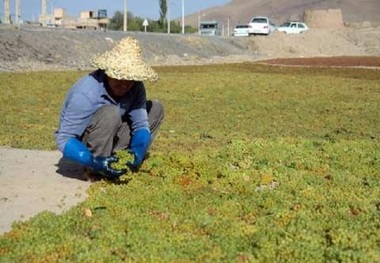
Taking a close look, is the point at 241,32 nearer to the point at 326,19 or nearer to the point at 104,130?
the point at 326,19

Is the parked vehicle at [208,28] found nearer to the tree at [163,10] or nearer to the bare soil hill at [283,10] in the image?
the tree at [163,10]

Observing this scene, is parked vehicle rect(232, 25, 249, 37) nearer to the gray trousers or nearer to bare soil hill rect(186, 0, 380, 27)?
the gray trousers

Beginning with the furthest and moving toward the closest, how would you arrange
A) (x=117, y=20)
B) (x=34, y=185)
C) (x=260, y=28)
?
(x=117, y=20) → (x=260, y=28) → (x=34, y=185)

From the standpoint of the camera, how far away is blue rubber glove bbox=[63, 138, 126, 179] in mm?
5918

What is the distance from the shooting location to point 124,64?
5914 millimetres

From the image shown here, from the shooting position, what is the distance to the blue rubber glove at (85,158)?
592 cm

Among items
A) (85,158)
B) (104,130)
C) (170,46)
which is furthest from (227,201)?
(170,46)

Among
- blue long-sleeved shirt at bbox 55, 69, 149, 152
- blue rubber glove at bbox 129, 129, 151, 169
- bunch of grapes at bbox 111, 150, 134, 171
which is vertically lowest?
bunch of grapes at bbox 111, 150, 134, 171

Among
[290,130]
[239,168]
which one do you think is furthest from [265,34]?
[239,168]

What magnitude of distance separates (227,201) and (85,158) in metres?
1.37

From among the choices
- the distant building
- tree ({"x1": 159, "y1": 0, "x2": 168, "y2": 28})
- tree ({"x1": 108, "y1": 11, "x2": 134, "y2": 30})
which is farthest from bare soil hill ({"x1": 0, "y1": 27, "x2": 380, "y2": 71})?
tree ({"x1": 108, "y1": 11, "x2": 134, "y2": 30})

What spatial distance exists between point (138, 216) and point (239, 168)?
2146 millimetres

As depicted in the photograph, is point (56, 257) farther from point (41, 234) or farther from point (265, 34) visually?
point (265, 34)

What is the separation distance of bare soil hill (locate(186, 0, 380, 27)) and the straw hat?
11687cm
